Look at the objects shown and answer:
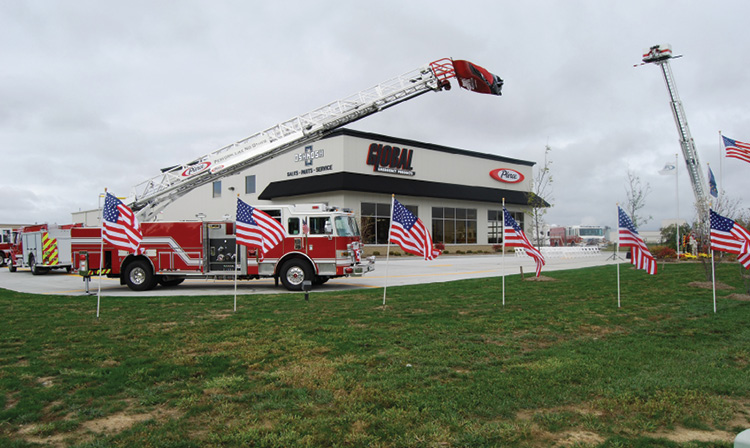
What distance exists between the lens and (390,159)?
39875mm

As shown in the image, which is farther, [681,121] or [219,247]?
[681,121]

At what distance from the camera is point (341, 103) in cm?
1898

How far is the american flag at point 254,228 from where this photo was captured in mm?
11664

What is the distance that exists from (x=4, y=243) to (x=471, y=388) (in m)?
38.8

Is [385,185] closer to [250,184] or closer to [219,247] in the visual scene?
[250,184]

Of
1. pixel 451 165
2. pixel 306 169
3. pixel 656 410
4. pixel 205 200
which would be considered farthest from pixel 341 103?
pixel 205 200

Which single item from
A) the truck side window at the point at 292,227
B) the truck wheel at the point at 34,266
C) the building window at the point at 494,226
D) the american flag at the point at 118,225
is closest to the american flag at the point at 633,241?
the truck side window at the point at 292,227

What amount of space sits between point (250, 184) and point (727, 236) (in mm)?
39022

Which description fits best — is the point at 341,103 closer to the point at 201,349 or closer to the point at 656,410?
the point at 201,349

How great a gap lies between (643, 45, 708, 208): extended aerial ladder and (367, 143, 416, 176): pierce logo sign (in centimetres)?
1811

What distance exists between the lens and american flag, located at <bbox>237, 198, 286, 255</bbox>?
11664 millimetres

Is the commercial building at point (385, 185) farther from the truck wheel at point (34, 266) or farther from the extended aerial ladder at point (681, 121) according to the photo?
the extended aerial ladder at point (681, 121)

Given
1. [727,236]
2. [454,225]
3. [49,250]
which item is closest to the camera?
[727,236]

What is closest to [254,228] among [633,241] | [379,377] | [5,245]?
[379,377]
